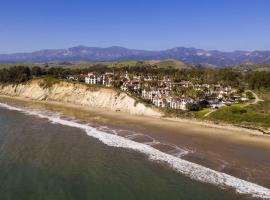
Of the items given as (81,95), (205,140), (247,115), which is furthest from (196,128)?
(81,95)

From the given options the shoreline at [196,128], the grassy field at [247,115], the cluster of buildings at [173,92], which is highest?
the cluster of buildings at [173,92]

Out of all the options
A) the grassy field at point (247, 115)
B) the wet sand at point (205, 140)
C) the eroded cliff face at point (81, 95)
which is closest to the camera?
the wet sand at point (205, 140)

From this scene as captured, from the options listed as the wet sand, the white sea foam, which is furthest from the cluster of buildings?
the white sea foam

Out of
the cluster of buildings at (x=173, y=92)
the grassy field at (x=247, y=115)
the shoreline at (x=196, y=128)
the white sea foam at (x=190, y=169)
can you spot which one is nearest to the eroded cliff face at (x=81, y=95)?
the shoreline at (x=196, y=128)

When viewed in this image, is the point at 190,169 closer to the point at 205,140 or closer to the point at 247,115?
the point at 205,140

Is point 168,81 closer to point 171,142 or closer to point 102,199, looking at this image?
point 171,142

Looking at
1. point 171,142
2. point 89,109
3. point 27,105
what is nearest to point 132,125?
point 171,142

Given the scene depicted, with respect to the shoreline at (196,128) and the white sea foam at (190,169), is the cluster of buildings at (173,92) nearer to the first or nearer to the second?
the shoreline at (196,128)
